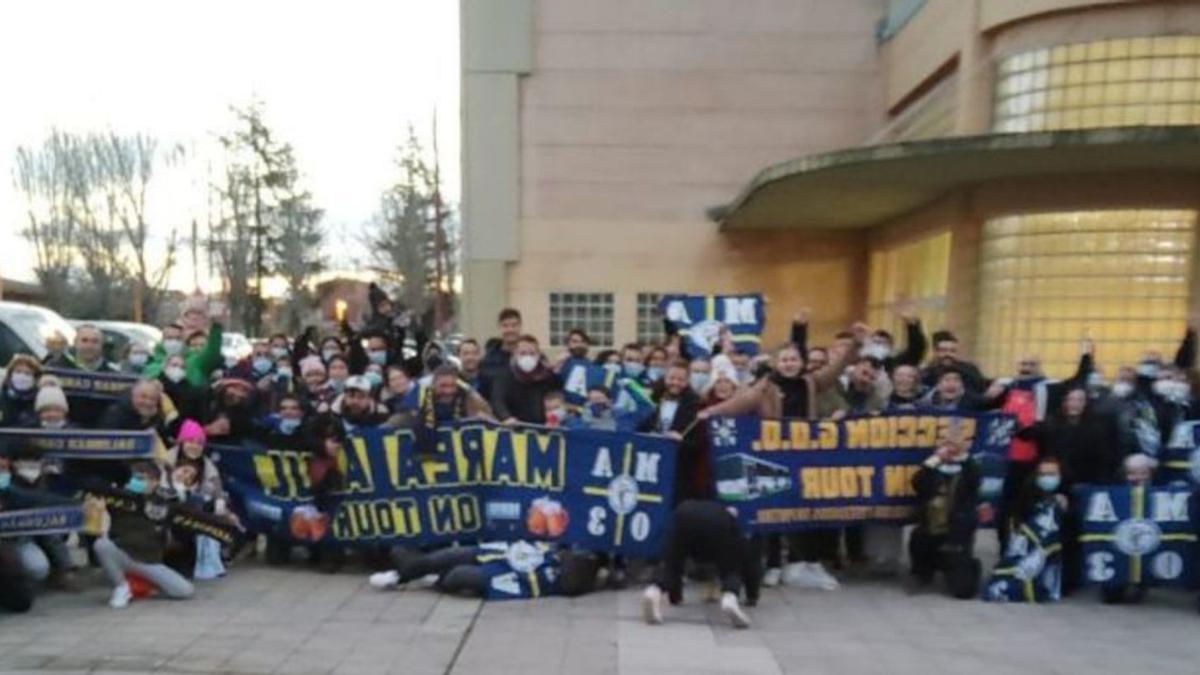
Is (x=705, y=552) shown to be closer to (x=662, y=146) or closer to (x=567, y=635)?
(x=567, y=635)

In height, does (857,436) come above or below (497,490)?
above

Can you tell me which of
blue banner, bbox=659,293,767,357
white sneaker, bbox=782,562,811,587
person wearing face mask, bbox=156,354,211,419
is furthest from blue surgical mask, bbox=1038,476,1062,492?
person wearing face mask, bbox=156,354,211,419

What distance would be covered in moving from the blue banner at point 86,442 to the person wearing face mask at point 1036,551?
21.4 ft

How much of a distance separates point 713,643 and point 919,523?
2.48 meters

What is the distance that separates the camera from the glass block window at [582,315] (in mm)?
26375

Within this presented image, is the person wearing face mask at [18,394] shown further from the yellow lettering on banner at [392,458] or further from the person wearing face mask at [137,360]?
the yellow lettering on banner at [392,458]

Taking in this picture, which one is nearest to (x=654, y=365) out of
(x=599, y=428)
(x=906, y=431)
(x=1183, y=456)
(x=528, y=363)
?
(x=528, y=363)

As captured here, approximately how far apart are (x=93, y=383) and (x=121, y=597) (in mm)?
2441

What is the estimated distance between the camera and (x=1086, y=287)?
55.9 ft

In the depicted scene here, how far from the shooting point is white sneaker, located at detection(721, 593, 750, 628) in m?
7.40

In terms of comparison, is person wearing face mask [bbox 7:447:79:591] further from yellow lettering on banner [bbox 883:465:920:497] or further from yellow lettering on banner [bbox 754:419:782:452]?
yellow lettering on banner [bbox 883:465:920:497]

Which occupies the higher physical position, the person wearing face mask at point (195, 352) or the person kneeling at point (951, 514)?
the person wearing face mask at point (195, 352)

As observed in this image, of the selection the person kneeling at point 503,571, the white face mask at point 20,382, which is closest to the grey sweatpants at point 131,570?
the person kneeling at point 503,571

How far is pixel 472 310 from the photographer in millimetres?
26641
